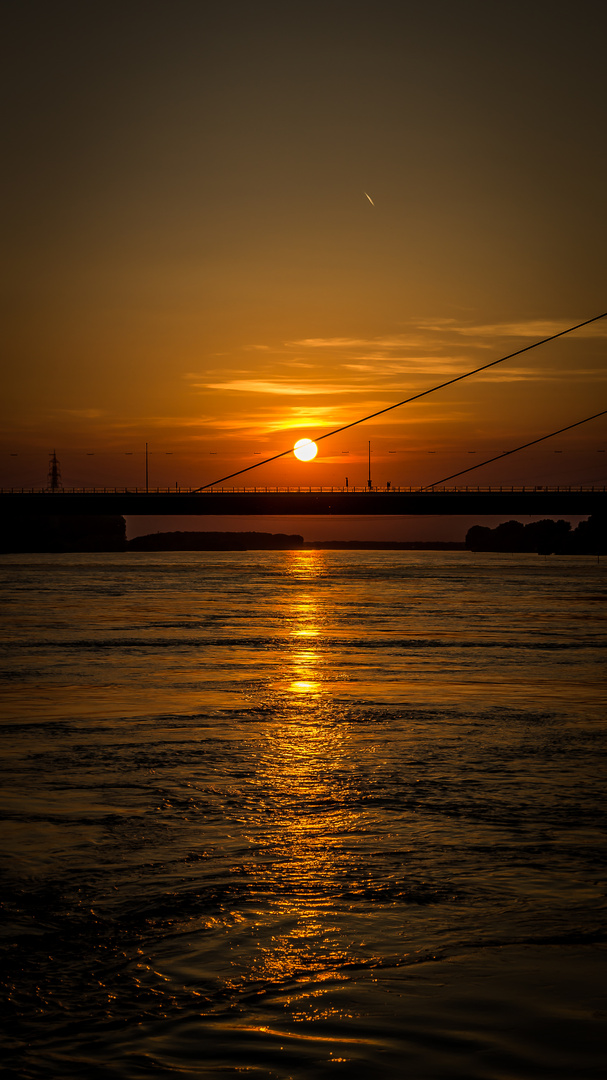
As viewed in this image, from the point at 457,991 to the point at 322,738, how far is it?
813 centimetres

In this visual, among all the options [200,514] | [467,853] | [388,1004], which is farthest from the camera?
[200,514]

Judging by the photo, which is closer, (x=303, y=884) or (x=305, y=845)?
(x=303, y=884)

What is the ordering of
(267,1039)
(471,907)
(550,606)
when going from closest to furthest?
(267,1039)
(471,907)
(550,606)

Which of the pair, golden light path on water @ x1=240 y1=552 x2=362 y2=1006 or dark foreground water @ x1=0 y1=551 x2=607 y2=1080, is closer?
dark foreground water @ x1=0 y1=551 x2=607 y2=1080

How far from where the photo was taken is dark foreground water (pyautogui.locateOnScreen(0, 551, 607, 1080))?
530cm

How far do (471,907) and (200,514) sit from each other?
120113 millimetres

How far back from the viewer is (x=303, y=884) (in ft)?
25.0

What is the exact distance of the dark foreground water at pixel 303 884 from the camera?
17.4ft

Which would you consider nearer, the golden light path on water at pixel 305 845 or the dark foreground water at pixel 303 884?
the dark foreground water at pixel 303 884

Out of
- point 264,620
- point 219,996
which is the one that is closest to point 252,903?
point 219,996

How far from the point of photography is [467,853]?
838 centimetres

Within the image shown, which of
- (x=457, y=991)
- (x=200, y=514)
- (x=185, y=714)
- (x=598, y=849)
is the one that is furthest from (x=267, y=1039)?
(x=200, y=514)

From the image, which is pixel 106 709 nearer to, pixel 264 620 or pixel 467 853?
pixel 467 853

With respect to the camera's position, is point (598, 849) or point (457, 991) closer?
point (457, 991)
